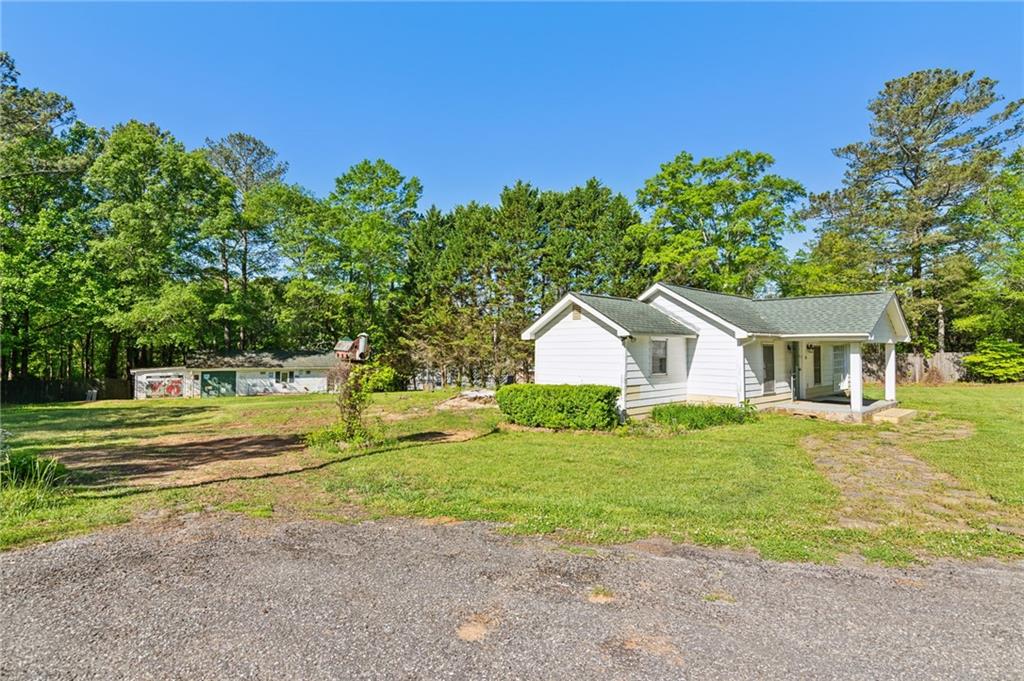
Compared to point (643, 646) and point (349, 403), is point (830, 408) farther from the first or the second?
point (643, 646)

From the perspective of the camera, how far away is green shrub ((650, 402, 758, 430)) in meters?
12.9

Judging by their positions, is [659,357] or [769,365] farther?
[769,365]

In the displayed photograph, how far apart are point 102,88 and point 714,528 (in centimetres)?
1459

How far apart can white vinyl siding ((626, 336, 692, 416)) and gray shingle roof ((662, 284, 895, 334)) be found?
1680mm

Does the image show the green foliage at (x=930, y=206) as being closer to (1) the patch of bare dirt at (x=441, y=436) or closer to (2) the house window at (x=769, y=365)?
(2) the house window at (x=769, y=365)

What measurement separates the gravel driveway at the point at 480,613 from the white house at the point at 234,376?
26.5 metres

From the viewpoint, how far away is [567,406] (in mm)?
12758

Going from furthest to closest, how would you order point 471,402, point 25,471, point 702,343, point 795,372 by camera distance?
point 471,402
point 795,372
point 702,343
point 25,471

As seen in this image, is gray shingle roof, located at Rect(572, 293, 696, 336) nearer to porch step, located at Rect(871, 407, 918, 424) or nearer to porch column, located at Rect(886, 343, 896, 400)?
porch step, located at Rect(871, 407, 918, 424)

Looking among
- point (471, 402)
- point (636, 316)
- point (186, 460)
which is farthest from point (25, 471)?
point (636, 316)

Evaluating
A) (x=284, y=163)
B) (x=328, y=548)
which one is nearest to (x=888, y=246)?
(x=328, y=548)

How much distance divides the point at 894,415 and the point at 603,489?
39.7ft

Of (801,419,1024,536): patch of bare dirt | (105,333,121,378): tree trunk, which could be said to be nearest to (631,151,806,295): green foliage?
(801,419,1024,536): patch of bare dirt

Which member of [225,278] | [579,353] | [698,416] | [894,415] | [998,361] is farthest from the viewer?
[225,278]
